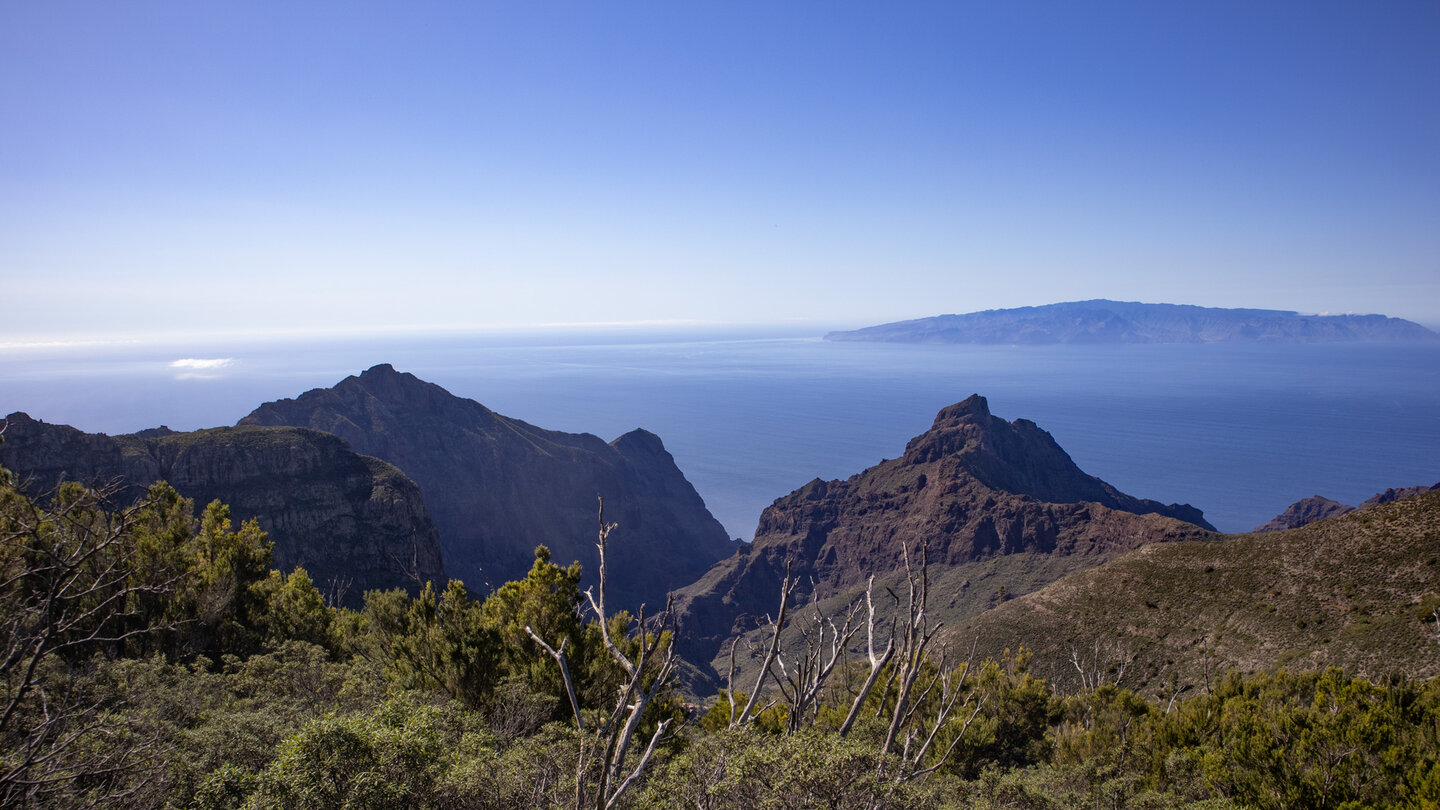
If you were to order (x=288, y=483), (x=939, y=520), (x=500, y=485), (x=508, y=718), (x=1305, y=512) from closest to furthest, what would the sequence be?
1. (x=508, y=718)
2. (x=288, y=483)
3. (x=939, y=520)
4. (x=1305, y=512)
5. (x=500, y=485)

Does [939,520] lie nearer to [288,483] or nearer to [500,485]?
[500,485]

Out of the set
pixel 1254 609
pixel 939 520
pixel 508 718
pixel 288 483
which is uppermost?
pixel 508 718

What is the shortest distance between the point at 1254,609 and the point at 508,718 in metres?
48.5

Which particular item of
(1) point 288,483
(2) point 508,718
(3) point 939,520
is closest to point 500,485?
(1) point 288,483

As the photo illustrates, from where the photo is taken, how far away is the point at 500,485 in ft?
448

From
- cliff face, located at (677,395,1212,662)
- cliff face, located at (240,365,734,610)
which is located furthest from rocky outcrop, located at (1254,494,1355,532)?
cliff face, located at (240,365,734,610)

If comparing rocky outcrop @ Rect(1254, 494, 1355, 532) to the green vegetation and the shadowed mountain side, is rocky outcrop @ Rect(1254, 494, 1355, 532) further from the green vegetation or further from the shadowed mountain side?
the green vegetation

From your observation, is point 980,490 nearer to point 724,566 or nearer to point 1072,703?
point 724,566

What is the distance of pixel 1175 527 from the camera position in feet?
304

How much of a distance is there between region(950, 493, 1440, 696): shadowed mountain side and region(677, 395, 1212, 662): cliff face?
42.6 metres

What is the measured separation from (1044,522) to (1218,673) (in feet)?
242

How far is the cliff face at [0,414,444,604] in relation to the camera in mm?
68688

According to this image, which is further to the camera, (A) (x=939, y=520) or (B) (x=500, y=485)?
(B) (x=500, y=485)

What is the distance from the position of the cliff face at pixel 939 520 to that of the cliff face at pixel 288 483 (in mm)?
47742
